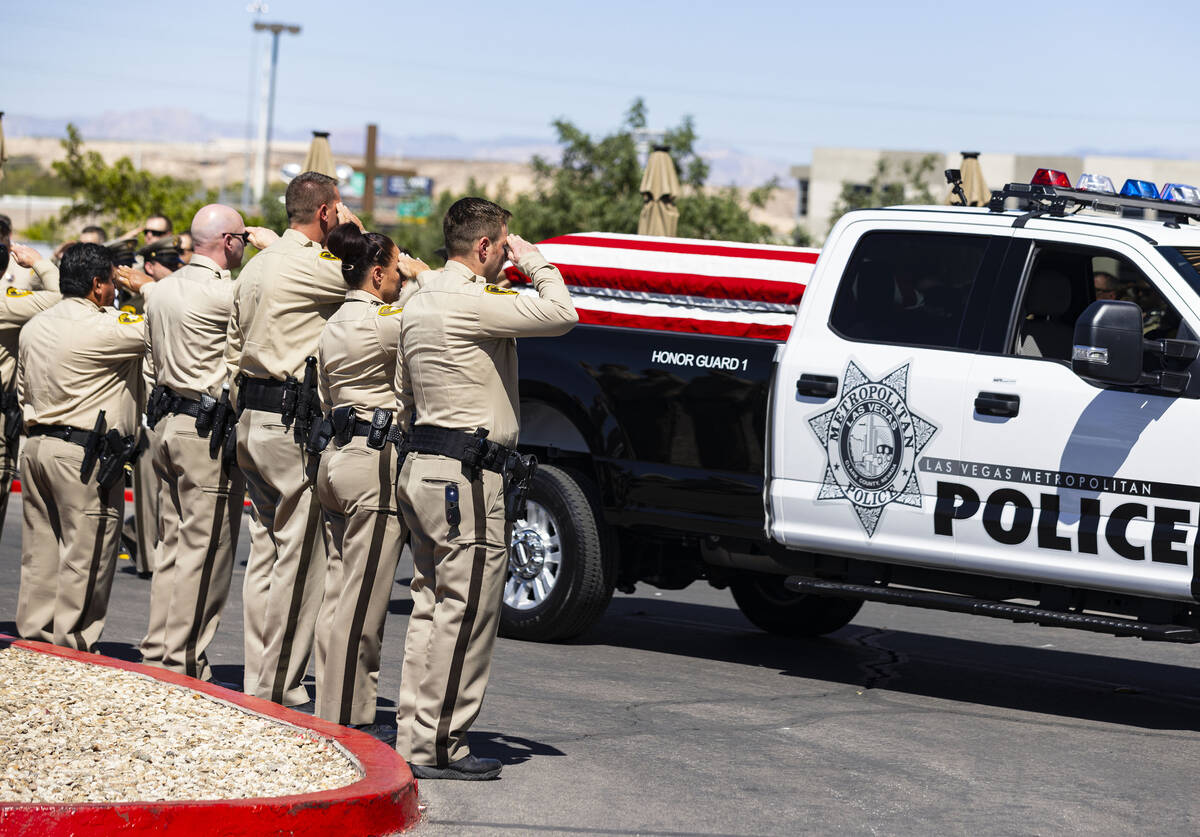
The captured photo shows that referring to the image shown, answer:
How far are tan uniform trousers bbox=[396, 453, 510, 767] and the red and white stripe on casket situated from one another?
2724 mm

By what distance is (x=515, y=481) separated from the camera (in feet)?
18.8

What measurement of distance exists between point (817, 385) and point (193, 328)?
9.17ft

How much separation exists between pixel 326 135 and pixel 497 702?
10.2m

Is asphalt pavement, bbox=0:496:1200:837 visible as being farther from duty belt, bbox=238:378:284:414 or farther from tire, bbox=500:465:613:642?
duty belt, bbox=238:378:284:414

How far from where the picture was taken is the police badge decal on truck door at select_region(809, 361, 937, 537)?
7.45 metres

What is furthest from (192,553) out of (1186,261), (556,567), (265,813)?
(1186,261)

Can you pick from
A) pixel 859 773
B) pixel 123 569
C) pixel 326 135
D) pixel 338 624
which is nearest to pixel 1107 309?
pixel 859 773

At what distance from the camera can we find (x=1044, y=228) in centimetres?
749

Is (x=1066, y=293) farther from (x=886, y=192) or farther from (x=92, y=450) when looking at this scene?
(x=886, y=192)

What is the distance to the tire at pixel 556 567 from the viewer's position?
850 cm

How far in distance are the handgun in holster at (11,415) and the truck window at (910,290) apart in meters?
4.04

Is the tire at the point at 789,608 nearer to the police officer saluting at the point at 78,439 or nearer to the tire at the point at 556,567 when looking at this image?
the tire at the point at 556,567

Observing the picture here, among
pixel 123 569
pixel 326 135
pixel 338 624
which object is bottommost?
pixel 123 569

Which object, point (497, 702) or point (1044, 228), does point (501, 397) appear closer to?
point (497, 702)
